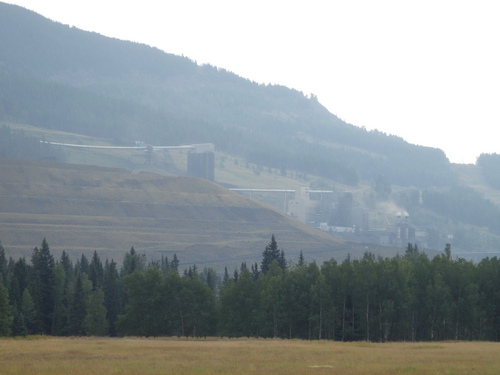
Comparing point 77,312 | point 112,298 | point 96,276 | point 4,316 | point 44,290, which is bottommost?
point 77,312

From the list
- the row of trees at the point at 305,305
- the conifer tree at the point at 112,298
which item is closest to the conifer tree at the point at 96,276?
the conifer tree at the point at 112,298

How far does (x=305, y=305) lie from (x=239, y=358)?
3256cm

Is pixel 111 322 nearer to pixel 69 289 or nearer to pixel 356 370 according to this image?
pixel 69 289

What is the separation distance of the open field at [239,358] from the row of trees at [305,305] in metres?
18.9

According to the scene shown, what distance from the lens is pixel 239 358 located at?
162ft

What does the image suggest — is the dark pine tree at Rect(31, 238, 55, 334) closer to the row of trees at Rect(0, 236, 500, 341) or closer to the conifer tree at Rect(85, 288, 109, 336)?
the row of trees at Rect(0, 236, 500, 341)

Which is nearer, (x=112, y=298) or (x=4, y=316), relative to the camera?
(x=4, y=316)

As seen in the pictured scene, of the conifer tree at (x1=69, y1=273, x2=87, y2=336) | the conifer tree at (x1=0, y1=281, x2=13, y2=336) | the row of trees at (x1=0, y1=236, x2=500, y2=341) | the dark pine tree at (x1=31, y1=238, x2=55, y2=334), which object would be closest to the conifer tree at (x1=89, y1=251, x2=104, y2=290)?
the dark pine tree at (x1=31, y1=238, x2=55, y2=334)

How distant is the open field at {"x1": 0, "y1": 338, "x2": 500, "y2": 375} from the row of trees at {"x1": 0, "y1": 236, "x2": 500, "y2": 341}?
1889 centimetres

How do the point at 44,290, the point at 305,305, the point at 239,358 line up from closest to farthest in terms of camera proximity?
the point at 239,358, the point at 305,305, the point at 44,290

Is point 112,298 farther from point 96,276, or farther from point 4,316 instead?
point 4,316

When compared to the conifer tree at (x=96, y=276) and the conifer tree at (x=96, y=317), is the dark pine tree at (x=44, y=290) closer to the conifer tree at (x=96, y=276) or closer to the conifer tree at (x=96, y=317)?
the conifer tree at (x=96, y=317)

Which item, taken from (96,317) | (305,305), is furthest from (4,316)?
(305,305)

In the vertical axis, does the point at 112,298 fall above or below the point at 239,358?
below
